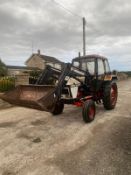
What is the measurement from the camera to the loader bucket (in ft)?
18.9

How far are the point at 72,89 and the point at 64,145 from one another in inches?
101

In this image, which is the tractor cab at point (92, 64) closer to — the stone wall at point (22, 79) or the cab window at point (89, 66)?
the cab window at point (89, 66)

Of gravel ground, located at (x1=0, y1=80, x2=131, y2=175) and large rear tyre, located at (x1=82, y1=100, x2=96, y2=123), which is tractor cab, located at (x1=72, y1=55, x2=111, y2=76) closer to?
large rear tyre, located at (x1=82, y1=100, x2=96, y2=123)

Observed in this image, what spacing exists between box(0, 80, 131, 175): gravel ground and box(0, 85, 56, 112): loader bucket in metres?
0.74

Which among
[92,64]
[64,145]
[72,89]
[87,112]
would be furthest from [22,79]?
[64,145]

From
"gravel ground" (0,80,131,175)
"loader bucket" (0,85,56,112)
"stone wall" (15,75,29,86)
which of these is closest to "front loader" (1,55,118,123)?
"loader bucket" (0,85,56,112)

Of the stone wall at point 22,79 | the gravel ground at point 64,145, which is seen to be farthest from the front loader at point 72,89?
the stone wall at point 22,79

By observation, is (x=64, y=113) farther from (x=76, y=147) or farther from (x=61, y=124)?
(x=76, y=147)

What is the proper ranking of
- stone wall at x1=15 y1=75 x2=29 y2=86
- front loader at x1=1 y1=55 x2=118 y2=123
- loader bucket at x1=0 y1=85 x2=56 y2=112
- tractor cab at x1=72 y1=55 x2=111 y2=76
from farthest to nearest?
stone wall at x1=15 y1=75 x2=29 y2=86
tractor cab at x1=72 y1=55 x2=111 y2=76
front loader at x1=1 y1=55 x2=118 y2=123
loader bucket at x1=0 y1=85 x2=56 y2=112

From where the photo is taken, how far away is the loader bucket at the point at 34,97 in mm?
5760

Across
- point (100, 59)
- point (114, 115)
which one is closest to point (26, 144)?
point (114, 115)

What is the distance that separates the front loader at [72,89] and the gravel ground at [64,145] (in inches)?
25.0

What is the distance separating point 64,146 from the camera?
486cm

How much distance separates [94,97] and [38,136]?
139 inches
